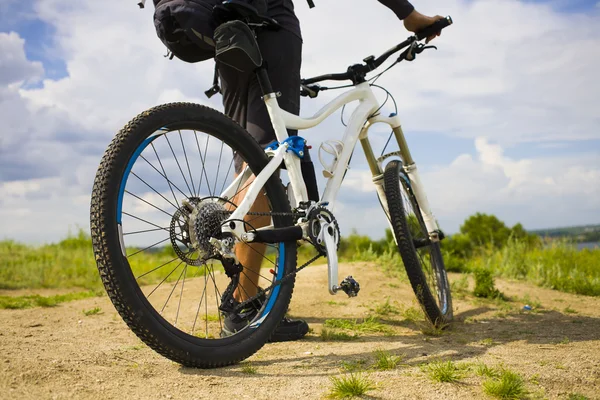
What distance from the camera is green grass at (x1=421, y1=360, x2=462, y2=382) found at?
2.24 meters

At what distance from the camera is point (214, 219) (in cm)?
263

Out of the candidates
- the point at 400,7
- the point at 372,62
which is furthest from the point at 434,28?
the point at 372,62

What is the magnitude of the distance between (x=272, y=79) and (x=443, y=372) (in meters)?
1.91

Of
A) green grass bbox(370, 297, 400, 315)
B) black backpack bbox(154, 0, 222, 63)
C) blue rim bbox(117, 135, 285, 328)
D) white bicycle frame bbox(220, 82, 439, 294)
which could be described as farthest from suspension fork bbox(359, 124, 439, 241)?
black backpack bbox(154, 0, 222, 63)

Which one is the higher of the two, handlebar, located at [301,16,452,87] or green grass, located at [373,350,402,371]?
handlebar, located at [301,16,452,87]

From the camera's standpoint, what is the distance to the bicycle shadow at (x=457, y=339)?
2605mm

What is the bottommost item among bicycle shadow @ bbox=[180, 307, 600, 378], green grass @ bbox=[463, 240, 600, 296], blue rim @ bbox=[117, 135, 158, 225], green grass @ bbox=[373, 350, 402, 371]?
bicycle shadow @ bbox=[180, 307, 600, 378]

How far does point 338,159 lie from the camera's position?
3461 mm

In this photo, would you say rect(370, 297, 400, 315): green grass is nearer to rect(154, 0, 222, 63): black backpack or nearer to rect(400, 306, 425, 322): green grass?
rect(400, 306, 425, 322): green grass

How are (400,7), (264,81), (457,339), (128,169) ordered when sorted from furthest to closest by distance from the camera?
(400,7), (457,339), (264,81), (128,169)

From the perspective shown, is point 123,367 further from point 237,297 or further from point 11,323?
point 11,323

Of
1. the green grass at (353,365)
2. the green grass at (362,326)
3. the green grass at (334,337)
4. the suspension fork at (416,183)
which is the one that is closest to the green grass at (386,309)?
the green grass at (362,326)

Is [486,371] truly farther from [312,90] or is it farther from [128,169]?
[312,90]

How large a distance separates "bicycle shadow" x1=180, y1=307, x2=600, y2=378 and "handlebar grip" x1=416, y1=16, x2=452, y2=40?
2.05 metres
